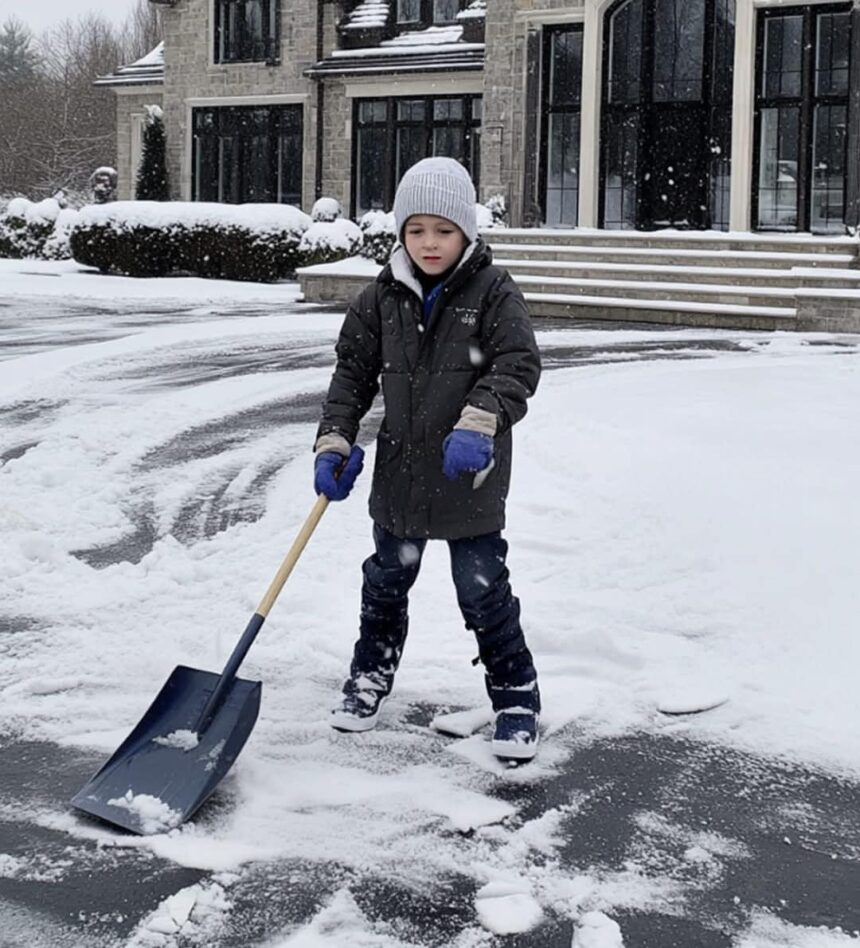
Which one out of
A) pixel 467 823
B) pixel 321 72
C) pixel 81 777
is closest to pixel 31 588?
pixel 81 777

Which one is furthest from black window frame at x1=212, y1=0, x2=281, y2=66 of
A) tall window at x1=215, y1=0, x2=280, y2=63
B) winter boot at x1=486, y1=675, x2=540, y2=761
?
winter boot at x1=486, y1=675, x2=540, y2=761

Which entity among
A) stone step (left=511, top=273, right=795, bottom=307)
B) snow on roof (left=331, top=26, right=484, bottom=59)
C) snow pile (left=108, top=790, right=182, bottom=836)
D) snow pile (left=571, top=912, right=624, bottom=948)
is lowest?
snow pile (left=571, top=912, right=624, bottom=948)

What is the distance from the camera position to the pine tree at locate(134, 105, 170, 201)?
28.8 metres

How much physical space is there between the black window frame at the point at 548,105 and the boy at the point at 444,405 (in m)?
18.2

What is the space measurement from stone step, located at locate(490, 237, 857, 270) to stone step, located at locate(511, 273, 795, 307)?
701mm

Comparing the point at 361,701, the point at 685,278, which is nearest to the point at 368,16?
A: the point at 685,278

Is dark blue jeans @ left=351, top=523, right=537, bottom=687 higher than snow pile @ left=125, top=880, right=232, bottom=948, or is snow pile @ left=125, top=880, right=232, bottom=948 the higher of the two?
dark blue jeans @ left=351, top=523, right=537, bottom=687

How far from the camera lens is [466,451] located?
11.1 feet

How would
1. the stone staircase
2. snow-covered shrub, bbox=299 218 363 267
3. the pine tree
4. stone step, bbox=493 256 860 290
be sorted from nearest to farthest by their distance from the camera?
the stone staircase
stone step, bbox=493 256 860 290
snow-covered shrub, bbox=299 218 363 267
the pine tree

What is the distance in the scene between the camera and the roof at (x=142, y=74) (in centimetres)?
3081

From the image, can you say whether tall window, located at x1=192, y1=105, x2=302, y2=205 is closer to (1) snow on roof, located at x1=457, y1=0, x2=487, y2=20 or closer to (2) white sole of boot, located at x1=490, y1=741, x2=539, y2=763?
(1) snow on roof, located at x1=457, y1=0, x2=487, y2=20

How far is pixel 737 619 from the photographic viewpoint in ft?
15.4

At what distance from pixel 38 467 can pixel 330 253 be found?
14644 millimetres

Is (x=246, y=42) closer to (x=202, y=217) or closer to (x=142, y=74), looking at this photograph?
(x=142, y=74)
